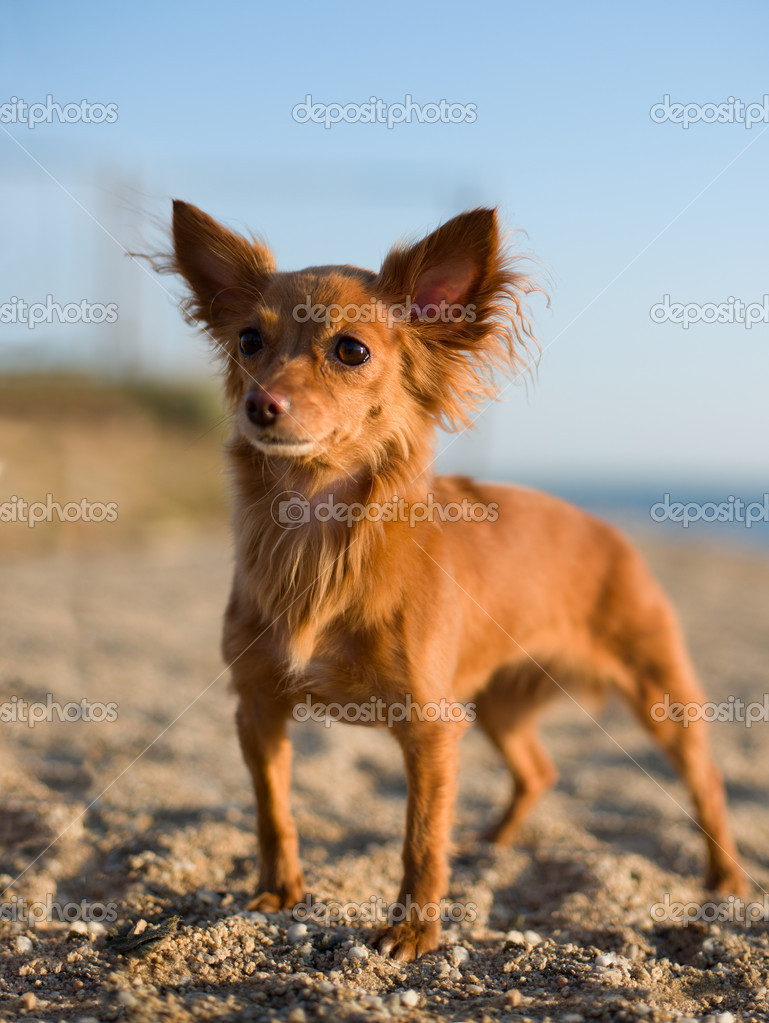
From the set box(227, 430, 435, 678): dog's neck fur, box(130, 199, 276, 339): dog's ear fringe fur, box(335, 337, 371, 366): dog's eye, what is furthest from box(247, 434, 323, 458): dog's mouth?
box(130, 199, 276, 339): dog's ear fringe fur

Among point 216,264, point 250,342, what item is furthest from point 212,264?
point 250,342

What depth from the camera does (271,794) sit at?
9.96 feet

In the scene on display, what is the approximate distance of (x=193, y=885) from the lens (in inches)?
122

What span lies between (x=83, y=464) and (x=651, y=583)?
372 inches

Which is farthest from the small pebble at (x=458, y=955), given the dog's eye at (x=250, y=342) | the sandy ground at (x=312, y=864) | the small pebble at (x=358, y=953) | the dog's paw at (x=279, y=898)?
the dog's eye at (x=250, y=342)

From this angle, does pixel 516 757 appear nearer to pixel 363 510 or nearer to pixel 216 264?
pixel 363 510

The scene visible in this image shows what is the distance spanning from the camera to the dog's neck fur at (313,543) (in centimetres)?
284

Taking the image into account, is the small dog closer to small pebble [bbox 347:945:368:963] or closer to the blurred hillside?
small pebble [bbox 347:945:368:963]

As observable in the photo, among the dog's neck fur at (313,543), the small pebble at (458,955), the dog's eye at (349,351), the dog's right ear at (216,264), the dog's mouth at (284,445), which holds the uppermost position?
the dog's right ear at (216,264)

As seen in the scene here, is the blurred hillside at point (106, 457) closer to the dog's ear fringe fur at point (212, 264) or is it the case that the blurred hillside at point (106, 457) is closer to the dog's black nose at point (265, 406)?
the dog's ear fringe fur at point (212, 264)

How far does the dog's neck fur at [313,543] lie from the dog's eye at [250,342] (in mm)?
311

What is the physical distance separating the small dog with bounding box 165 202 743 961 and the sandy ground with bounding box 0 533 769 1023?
324 millimetres

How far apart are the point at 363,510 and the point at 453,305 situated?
0.85m

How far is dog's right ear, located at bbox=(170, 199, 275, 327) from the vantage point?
10.5 ft
